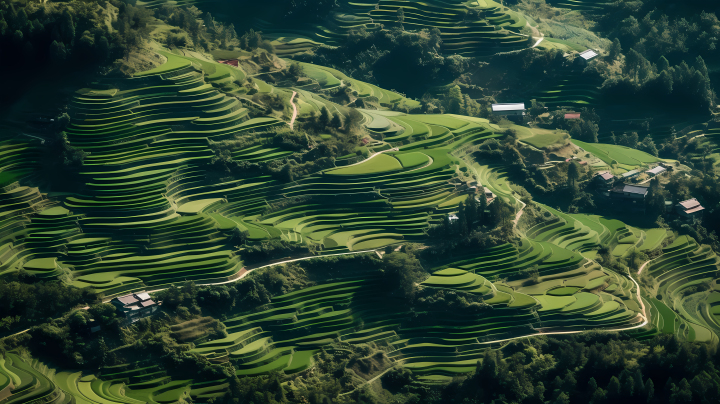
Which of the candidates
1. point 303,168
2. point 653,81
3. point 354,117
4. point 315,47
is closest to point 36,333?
point 303,168

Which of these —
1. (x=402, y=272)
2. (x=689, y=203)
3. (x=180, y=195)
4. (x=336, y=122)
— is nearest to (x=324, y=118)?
(x=336, y=122)

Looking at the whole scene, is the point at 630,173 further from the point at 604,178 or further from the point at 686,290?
the point at 686,290

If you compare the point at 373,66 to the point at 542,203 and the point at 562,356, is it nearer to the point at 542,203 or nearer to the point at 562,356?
the point at 542,203

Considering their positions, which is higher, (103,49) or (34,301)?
(103,49)

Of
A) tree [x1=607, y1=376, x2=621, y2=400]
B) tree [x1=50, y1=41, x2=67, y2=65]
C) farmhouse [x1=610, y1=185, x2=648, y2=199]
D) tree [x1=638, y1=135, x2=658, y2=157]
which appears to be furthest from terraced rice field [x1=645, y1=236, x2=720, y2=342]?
tree [x1=50, y1=41, x2=67, y2=65]

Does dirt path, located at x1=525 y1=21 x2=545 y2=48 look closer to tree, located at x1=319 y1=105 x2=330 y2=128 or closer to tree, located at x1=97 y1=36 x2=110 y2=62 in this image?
tree, located at x1=319 y1=105 x2=330 y2=128

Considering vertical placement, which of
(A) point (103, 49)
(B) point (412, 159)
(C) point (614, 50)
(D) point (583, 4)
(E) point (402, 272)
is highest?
(A) point (103, 49)
